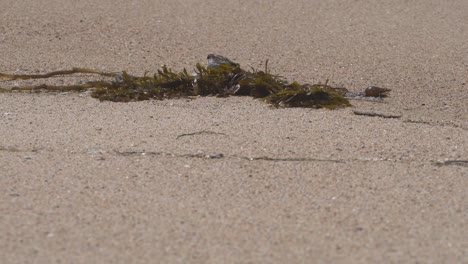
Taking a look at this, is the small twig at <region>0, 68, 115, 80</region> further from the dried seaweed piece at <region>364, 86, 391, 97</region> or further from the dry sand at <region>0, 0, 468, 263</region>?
the dried seaweed piece at <region>364, 86, 391, 97</region>

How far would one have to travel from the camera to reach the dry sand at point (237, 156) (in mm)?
3123

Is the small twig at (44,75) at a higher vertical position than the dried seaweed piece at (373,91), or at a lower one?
higher

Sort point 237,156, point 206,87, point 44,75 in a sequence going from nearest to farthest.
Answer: point 237,156 < point 206,87 < point 44,75

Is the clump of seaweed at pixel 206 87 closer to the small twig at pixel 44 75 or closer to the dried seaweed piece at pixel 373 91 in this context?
the dried seaweed piece at pixel 373 91

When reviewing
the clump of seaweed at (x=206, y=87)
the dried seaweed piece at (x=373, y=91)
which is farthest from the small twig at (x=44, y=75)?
the dried seaweed piece at (x=373, y=91)

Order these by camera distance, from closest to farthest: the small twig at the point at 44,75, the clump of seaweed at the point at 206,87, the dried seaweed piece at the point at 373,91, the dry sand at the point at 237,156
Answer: the dry sand at the point at 237,156 → the clump of seaweed at the point at 206,87 → the dried seaweed piece at the point at 373,91 → the small twig at the point at 44,75

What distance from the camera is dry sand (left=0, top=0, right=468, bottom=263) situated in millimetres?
3123

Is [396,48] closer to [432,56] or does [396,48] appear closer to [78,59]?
[432,56]

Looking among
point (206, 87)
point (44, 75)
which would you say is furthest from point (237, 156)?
point (44, 75)

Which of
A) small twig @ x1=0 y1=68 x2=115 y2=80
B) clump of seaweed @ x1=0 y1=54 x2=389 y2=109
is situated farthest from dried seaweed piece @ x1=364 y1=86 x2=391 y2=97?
small twig @ x1=0 y1=68 x2=115 y2=80

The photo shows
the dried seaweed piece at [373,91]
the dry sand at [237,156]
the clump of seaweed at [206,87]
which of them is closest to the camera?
the dry sand at [237,156]

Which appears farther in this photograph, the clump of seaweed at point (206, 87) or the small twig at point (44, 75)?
the small twig at point (44, 75)

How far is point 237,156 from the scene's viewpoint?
158 inches

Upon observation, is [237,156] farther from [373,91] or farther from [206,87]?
[373,91]
